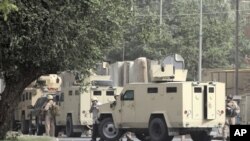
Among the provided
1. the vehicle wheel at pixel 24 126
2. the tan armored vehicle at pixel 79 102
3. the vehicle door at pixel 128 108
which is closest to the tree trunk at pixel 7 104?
the vehicle door at pixel 128 108

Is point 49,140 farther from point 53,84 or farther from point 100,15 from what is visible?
point 53,84

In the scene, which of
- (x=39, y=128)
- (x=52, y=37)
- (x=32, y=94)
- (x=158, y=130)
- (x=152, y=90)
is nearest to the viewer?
(x=52, y=37)

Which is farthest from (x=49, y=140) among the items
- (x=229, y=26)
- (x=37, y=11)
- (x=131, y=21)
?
(x=229, y=26)

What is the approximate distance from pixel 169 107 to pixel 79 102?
296 inches

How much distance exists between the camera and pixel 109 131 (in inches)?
961

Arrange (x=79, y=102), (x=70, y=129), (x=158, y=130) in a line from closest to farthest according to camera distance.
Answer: (x=158, y=130)
(x=79, y=102)
(x=70, y=129)

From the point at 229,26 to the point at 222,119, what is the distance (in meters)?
33.7

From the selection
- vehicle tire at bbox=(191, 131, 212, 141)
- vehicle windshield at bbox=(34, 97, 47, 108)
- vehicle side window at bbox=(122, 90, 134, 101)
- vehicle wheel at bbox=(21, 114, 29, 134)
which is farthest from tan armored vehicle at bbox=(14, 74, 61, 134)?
vehicle tire at bbox=(191, 131, 212, 141)

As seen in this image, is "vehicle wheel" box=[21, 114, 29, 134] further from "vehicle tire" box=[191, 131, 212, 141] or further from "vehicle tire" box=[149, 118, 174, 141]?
"vehicle tire" box=[149, 118, 174, 141]

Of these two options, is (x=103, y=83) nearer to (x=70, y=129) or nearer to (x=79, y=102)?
(x=79, y=102)

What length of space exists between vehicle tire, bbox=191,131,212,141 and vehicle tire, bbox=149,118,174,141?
4.93 feet

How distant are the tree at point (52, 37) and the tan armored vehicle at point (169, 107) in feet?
11.5

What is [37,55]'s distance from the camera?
17109 mm

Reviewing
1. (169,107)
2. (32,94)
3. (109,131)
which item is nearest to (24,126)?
(32,94)
